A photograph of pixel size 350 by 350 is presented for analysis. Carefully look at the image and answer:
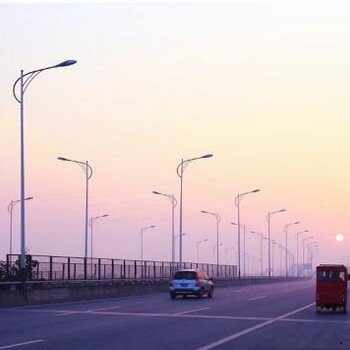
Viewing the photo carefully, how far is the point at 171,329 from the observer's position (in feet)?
71.4

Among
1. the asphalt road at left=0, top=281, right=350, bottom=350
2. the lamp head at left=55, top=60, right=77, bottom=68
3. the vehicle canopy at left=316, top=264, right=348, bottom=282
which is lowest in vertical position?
the asphalt road at left=0, top=281, right=350, bottom=350

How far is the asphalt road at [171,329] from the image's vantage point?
17.5 m

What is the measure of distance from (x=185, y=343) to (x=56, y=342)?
9.42 feet

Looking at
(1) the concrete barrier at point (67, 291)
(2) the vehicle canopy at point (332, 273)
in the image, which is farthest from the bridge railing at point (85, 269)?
(2) the vehicle canopy at point (332, 273)

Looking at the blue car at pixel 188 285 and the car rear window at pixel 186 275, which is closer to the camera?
the blue car at pixel 188 285

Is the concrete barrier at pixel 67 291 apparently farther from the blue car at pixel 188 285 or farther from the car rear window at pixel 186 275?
the car rear window at pixel 186 275

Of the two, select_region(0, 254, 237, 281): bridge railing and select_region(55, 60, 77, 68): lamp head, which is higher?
select_region(55, 60, 77, 68): lamp head

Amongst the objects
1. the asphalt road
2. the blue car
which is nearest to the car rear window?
the blue car

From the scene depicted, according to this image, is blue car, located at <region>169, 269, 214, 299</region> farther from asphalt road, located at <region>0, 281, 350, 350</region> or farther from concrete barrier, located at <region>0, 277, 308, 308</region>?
asphalt road, located at <region>0, 281, 350, 350</region>

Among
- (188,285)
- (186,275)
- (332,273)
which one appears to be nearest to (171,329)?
(332,273)

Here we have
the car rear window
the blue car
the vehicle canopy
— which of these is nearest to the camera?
the vehicle canopy

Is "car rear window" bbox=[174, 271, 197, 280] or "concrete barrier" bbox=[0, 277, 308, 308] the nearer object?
"concrete barrier" bbox=[0, 277, 308, 308]

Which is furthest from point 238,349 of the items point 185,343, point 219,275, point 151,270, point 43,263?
point 219,275

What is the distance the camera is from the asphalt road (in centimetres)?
1747
